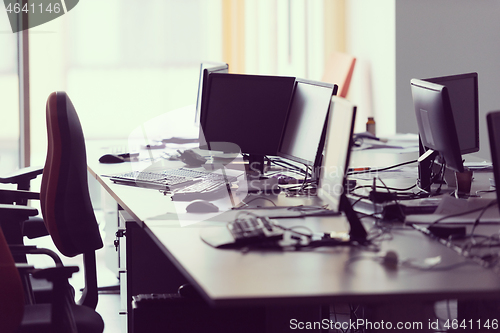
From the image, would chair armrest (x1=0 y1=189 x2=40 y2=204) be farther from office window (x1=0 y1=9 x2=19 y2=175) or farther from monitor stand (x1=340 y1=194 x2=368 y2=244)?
office window (x1=0 y1=9 x2=19 y2=175)

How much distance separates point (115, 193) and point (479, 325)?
4.74 feet

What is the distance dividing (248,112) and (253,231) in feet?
3.74

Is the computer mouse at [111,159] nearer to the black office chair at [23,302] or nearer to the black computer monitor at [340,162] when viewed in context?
the black office chair at [23,302]

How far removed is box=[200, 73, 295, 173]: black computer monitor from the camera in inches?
101

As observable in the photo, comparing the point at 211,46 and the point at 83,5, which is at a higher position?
the point at 83,5

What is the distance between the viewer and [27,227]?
2.69m

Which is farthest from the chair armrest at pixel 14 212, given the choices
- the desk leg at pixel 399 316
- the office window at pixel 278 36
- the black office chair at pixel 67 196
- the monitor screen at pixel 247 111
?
the office window at pixel 278 36

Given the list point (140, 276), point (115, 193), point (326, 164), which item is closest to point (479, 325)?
point (326, 164)

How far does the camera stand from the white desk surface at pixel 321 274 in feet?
3.85

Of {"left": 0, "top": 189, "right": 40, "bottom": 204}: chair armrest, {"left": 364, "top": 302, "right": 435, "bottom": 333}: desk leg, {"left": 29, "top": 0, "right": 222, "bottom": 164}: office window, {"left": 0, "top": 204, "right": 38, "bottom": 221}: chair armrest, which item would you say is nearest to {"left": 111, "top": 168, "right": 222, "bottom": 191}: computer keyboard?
{"left": 0, "top": 189, "right": 40, "bottom": 204}: chair armrest

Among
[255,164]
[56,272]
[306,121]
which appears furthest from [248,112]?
[56,272]

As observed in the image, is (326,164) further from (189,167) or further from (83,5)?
(83,5)

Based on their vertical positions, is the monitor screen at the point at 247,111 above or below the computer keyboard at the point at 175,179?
above

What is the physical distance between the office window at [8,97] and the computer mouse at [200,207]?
12.1 feet
